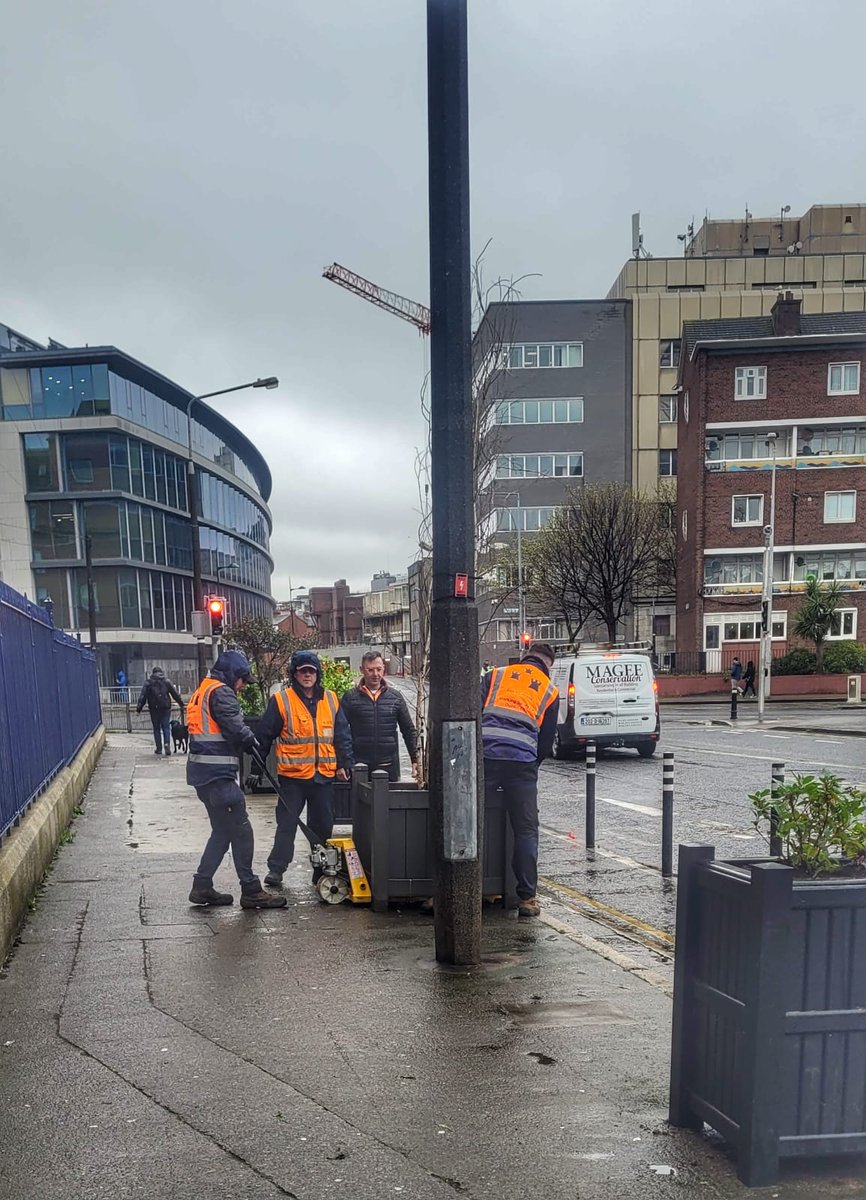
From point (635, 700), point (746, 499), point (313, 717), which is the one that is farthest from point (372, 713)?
point (746, 499)

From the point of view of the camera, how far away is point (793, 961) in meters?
3.16

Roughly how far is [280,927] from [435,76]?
5214 mm

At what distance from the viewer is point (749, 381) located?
46.0 m

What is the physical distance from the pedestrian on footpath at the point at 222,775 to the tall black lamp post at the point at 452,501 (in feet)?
7.41

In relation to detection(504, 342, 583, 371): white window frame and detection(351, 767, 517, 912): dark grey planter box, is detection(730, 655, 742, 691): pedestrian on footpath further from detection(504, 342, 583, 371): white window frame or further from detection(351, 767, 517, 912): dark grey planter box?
detection(351, 767, 517, 912): dark grey planter box

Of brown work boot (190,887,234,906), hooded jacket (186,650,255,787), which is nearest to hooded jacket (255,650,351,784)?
hooded jacket (186,650,255,787)

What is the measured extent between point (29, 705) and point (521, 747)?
15.0 ft

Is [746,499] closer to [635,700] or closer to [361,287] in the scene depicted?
[635,700]

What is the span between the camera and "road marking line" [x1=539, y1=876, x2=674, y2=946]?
6.58 m

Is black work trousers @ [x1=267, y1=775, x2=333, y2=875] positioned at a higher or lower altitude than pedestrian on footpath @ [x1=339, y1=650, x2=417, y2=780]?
lower

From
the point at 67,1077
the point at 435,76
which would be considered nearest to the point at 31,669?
the point at 67,1077

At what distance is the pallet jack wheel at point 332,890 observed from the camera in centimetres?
712

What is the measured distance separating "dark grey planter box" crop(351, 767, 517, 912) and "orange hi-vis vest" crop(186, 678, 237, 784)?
3.45ft

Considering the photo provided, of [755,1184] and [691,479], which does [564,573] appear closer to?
[691,479]
